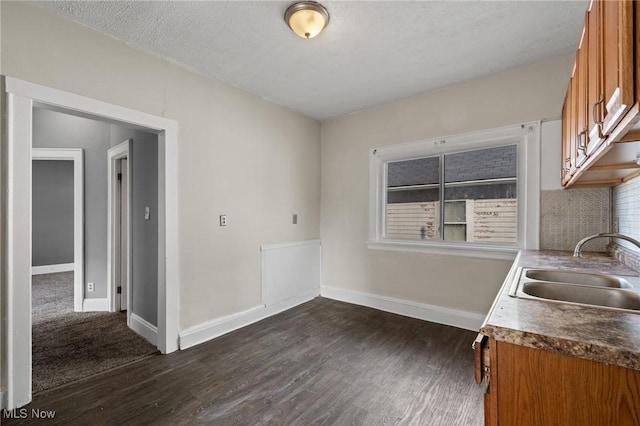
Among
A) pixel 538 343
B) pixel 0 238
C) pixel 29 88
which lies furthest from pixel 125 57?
pixel 538 343

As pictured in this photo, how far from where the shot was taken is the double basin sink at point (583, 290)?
1247 millimetres

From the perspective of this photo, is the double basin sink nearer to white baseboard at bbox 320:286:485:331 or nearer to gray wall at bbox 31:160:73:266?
white baseboard at bbox 320:286:485:331

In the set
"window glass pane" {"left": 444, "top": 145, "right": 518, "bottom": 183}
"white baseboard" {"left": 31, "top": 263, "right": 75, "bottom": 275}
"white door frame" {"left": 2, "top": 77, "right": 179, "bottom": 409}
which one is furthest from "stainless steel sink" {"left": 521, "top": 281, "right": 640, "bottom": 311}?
"white baseboard" {"left": 31, "top": 263, "right": 75, "bottom": 275}

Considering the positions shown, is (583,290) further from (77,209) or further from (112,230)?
(77,209)

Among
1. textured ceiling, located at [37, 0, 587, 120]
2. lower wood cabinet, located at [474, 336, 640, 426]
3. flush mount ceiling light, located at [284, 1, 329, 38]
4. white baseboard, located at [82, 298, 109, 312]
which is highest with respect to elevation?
textured ceiling, located at [37, 0, 587, 120]

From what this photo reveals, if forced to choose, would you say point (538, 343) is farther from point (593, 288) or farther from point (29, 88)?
point (29, 88)

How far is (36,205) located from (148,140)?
18.8 feet

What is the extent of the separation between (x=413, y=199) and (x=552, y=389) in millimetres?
2846

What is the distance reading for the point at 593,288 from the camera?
4.39 feet

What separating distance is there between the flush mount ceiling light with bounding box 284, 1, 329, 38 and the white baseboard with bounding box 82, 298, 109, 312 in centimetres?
397

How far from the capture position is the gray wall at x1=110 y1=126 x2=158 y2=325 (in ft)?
9.12

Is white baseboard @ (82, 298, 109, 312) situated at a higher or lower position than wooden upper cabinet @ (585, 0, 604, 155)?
lower

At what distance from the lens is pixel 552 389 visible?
0.82 meters

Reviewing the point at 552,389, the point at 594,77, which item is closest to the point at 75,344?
the point at 552,389
